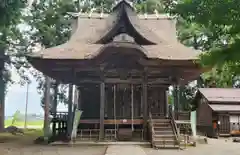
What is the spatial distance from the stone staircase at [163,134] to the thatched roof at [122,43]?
3016 mm

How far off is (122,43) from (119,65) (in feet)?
6.19

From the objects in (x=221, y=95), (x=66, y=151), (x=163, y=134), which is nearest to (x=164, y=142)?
(x=163, y=134)

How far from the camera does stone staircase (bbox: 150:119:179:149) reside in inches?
461

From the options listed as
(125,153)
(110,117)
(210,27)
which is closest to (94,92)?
(110,117)

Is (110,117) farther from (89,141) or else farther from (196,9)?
(196,9)

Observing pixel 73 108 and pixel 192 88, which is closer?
pixel 73 108

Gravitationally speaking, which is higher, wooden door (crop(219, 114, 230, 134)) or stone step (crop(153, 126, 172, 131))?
stone step (crop(153, 126, 172, 131))

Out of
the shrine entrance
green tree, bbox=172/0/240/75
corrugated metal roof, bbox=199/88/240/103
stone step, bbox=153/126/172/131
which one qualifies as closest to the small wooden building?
corrugated metal roof, bbox=199/88/240/103

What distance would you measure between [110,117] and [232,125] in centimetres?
975

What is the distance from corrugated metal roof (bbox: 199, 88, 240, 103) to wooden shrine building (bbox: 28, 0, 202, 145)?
658 cm

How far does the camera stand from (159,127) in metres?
13.0


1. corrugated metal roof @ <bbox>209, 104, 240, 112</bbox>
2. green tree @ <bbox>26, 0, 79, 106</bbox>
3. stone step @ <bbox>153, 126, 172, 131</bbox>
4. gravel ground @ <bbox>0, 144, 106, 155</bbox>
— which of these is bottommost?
gravel ground @ <bbox>0, 144, 106, 155</bbox>

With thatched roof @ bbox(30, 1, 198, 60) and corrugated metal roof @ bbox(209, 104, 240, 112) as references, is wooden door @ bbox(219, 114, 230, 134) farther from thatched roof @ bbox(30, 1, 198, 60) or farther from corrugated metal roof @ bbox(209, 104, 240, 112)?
thatched roof @ bbox(30, 1, 198, 60)

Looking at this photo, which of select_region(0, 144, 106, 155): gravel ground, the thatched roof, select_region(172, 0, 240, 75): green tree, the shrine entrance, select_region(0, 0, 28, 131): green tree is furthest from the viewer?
select_region(0, 0, 28, 131): green tree
